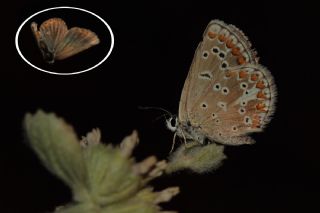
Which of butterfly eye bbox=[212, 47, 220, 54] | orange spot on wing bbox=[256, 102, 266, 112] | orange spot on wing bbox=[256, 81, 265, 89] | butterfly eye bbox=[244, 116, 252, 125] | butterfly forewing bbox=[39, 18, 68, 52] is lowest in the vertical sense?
butterfly eye bbox=[244, 116, 252, 125]

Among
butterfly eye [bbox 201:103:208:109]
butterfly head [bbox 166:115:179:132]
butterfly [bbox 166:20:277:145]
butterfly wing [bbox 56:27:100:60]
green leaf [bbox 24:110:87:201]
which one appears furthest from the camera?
butterfly head [bbox 166:115:179:132]

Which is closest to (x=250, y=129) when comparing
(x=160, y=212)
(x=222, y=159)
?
(x=222, y=159)

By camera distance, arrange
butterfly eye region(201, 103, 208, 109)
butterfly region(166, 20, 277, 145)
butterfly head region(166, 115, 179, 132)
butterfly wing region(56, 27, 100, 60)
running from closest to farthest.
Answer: butterfly wing region(56, 27, 100, 60) < butterfly region(166, 20, 277, 145) < butterfly eye region(201, 103, 208, 109) < butterfly head region(166, 115, 179, 132)

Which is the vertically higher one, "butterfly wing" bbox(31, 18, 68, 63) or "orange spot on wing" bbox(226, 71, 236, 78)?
"butterfly wing" bbox(31, 18, 68, 63)

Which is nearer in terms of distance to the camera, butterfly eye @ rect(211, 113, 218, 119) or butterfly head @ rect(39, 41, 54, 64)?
butterfly head @ rect(39, 41, 54, 64)

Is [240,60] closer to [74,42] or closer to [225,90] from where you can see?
[225,90]

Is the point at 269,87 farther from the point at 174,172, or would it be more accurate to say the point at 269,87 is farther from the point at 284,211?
the point at 284,211

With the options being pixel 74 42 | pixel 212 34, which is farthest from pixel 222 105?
pixel 74 42

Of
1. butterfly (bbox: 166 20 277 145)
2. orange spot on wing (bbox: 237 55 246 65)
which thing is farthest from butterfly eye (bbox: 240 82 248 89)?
orange spot on wing (bbox: 237 55 246 65)

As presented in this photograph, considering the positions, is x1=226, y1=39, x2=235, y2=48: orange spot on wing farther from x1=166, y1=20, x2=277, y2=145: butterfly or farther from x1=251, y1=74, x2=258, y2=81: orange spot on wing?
x1=251, y1=74, x2=258, y2=81: orange spot on wing
